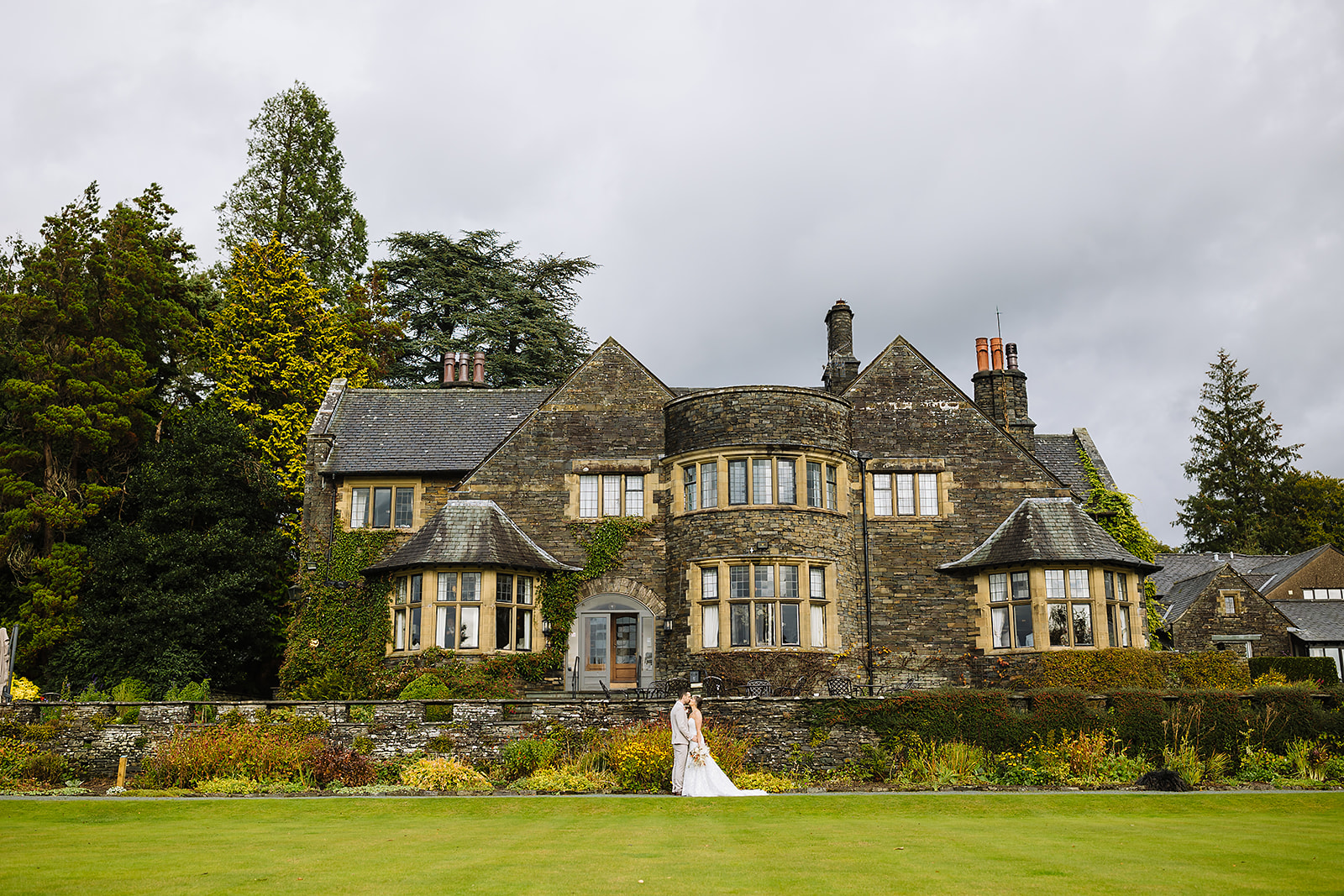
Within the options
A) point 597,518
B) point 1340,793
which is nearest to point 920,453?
point 597,518

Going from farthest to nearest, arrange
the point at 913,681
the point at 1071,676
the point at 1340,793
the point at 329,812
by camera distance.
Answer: the point at 913,681 < the point at 1071,676 < the point at 1340,793 < the point at 329,812

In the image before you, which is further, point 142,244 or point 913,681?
point 142,244

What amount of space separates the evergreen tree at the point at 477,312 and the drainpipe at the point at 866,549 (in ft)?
72.2

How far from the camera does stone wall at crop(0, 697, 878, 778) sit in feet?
64.8

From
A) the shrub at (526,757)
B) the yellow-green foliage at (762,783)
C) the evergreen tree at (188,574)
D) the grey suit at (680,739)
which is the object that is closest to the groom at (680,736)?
the grey suit at (680,739)

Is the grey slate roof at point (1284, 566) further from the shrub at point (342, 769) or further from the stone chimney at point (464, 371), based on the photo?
the shrub at point (342, 769)

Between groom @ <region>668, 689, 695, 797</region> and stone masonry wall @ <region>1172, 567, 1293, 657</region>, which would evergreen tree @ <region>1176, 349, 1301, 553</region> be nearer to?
stone masonry wall @ <region>1172, 567, 1293, 657</region>

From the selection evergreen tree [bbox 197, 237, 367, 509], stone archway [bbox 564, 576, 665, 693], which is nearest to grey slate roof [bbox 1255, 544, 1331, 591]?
stone archway [bbox 564, 576, 665, 693]

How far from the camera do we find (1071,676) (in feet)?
79.3

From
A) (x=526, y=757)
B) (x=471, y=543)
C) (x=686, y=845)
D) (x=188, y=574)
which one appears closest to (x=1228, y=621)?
(x=471, y=543)

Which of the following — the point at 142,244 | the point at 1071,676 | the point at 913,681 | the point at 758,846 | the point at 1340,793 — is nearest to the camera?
the point at 758,846

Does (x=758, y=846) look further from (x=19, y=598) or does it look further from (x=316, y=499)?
(x=19, y=598)

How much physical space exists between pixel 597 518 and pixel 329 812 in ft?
41.3

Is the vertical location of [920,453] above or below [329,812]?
above
